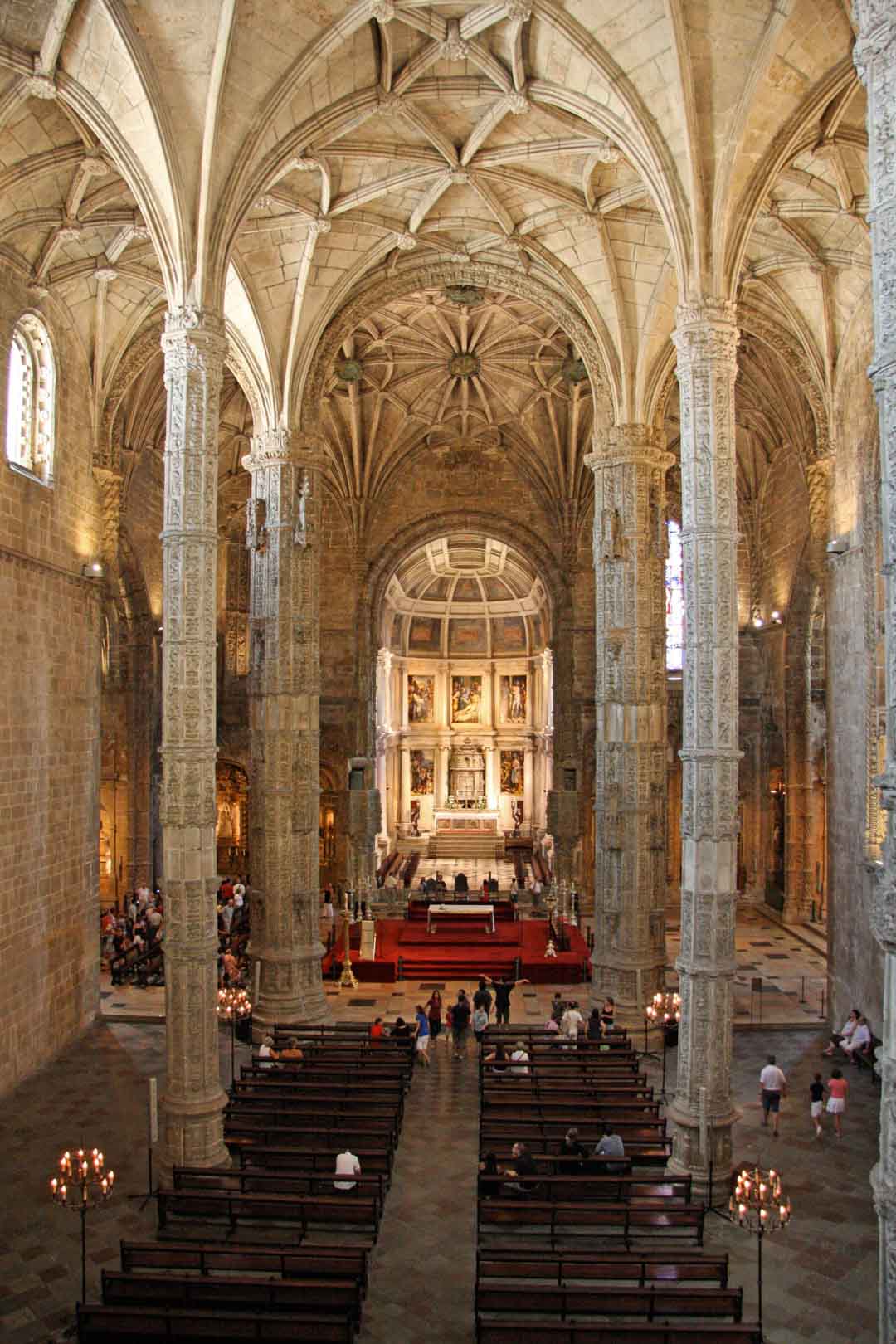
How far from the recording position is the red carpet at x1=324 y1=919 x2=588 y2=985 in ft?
91.6

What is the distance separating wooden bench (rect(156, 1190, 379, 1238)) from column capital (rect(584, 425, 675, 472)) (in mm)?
15747

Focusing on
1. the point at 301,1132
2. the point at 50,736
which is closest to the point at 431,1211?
the point at 301,1132

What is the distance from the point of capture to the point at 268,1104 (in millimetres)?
16406

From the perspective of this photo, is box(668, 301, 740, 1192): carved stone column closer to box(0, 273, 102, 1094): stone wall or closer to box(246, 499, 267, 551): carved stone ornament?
box(246, 499, 267, 551): carved stone ornament

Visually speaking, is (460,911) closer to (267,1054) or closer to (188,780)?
(267,1054)

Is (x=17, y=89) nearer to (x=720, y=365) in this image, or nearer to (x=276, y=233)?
(x=276, y=233)

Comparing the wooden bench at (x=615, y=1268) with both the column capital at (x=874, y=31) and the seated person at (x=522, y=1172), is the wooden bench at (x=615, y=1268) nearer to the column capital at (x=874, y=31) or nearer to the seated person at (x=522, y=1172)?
the seated person at (x=522, y=1172)

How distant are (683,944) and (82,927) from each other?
1382 cm

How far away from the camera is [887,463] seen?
285 inches

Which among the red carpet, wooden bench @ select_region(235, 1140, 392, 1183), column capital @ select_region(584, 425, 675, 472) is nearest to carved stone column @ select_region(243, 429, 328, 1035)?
the red carpet

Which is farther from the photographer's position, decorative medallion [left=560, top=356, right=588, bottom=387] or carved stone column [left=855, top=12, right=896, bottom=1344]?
decorative medallion [left=560, top=356, right=588, bottom=387]

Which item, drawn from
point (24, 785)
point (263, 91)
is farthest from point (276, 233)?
point (24, 785)

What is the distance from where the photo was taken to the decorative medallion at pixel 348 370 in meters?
33.6

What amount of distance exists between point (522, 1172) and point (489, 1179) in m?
0.47
